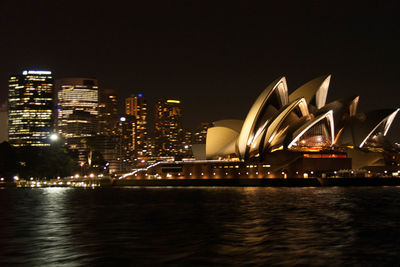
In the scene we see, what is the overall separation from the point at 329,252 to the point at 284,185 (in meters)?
58.5

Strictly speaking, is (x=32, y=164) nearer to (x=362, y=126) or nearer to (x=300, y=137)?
(x=300, y=137)

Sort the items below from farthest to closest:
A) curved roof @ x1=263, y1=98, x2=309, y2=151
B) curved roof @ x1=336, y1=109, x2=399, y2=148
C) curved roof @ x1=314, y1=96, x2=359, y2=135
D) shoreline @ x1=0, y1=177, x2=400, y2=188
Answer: curved roof @ x1=336, y1=109, x2=399, y2=148
shoreline @ x1=0, y1=177, x2=400, y2=188
curved roof @ x1=314, y1=96, x2=359, y2=135
curved roof @ x1=263, y1=98, x2=309, y2=151

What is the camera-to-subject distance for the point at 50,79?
183125mm

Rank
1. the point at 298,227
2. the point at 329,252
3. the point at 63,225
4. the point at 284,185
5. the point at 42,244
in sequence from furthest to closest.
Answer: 1. the point at 284,185
2. the point at 63,225
3. the point at 298,227
4. the point at 42,244
5. the point at 329,252

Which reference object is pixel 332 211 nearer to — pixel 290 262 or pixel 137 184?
pixel 290 262

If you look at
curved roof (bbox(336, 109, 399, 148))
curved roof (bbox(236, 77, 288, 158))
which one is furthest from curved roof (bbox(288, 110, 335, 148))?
curved roof (bbox(336, 109, 399, 148))

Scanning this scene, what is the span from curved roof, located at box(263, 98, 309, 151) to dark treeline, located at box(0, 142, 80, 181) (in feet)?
141

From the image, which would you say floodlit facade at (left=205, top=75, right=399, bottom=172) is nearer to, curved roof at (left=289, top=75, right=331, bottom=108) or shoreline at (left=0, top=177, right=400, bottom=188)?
curved roof at (left=289, top=75, right=331, bottom=108)

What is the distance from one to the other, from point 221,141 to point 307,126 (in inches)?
774

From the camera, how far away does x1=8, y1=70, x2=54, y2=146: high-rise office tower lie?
6796 inches

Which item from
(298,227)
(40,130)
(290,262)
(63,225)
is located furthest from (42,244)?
(40,130)

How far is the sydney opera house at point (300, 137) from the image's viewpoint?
2830 inches

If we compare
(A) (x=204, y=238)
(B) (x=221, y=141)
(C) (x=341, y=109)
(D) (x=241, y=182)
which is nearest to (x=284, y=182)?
(D) (x=241, y=182)

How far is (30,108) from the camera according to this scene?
176500mm
